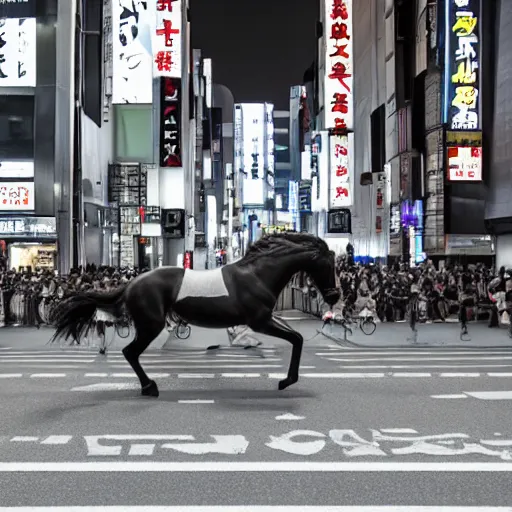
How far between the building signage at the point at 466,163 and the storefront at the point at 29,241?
2090 centimetres

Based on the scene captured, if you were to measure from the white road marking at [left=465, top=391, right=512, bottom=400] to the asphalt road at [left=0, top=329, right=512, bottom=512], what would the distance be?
0.04m

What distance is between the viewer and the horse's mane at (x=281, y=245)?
11242 millimetres

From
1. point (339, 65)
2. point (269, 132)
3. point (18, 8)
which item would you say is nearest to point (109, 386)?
point (18, 8)

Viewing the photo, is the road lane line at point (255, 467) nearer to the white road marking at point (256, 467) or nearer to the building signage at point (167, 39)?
the white road marking at point (256, 467)

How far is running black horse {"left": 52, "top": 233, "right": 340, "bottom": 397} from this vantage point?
35.5 ft

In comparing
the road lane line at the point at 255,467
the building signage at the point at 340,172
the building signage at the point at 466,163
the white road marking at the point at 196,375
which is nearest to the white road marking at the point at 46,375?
the white road marking at the point at 196,375

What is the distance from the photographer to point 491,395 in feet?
35.6

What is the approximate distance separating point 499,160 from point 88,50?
2742 centimetres

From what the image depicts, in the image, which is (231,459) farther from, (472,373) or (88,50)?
(88,50)

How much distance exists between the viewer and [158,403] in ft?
33.7

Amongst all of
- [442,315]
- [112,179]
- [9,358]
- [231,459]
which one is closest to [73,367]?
[9,358]

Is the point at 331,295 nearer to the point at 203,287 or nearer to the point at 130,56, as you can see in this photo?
the point at 203,287

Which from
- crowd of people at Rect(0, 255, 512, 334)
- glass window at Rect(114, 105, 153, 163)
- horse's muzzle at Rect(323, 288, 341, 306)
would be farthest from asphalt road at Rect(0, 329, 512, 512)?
glass window at Rect(114, 105, 153, 163)

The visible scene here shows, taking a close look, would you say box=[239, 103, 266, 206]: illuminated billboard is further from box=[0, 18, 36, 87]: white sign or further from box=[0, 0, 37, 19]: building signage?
box=[0, 18, 36, 87]: white sign
